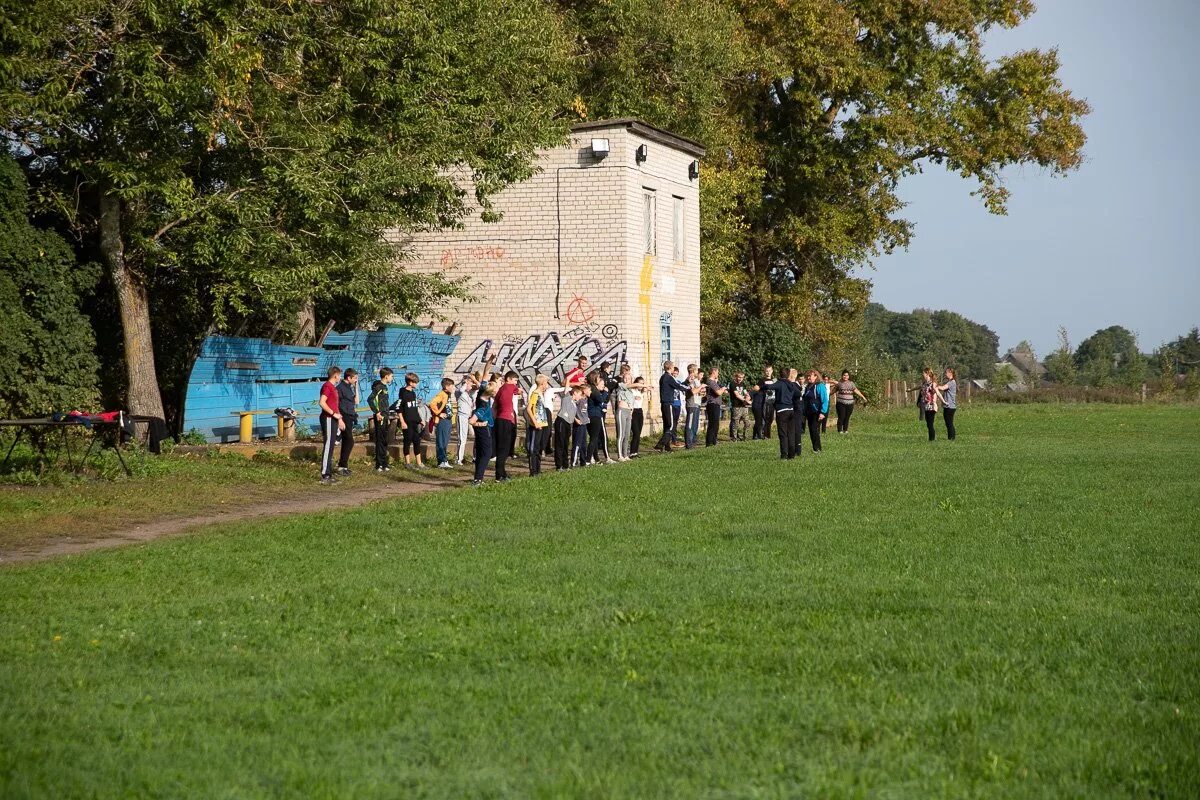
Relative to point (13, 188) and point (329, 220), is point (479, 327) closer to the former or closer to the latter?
point (329, 220)

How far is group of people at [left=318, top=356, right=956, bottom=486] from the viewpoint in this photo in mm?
21719

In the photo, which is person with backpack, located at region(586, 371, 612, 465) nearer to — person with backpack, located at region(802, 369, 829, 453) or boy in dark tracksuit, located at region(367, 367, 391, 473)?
boy in dark tracksuit, located at region(367, 367, 391, 473)

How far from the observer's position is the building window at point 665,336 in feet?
115

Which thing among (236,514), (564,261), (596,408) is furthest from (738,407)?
(236,514)

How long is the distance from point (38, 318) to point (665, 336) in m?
17.0

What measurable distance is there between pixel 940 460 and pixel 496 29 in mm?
11105

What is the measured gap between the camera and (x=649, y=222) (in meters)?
34.6

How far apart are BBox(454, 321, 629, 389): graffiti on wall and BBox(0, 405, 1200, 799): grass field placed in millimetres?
17239

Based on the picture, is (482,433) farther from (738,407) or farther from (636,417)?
(738,407)

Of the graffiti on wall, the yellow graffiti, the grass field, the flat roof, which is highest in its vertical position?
the flat roof

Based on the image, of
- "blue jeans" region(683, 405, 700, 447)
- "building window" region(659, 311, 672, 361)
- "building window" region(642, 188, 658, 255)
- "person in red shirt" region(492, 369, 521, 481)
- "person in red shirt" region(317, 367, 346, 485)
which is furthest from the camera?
"building window" region(659, 311, 672, 361)

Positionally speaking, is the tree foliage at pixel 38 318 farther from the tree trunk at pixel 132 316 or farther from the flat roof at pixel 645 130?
the flat roof at pixel 645 130

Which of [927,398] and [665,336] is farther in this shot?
[665,336]

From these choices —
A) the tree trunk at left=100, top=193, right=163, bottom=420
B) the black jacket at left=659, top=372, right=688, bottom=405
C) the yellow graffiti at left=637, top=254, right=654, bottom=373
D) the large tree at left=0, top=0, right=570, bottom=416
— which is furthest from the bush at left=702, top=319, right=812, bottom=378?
the tree trunk at left=100, top=193, right=163, bottom=420
